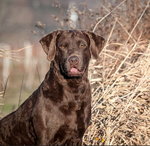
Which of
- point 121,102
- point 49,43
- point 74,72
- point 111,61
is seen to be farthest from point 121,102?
point 49,43

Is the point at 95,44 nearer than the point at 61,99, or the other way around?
the point at 61,99

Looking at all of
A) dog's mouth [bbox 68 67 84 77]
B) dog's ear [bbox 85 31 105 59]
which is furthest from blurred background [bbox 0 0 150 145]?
dog's mouth [bbox 68 67 84 77]

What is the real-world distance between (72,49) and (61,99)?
576 millimetres

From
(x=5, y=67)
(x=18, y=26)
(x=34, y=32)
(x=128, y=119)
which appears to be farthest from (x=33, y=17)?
(x=128, y=119)

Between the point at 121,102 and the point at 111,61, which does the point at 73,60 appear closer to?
the point at 121,102

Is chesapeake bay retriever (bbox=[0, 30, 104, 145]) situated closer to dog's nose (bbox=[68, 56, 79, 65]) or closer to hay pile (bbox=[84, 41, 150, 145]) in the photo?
dog's nose (bbox=[68, 56, 79, 65])

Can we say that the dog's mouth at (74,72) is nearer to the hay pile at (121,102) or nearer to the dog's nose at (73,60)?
the dog's nose at (73,60)

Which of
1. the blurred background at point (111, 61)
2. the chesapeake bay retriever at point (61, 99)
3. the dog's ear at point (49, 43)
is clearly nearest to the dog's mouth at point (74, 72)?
the chesapeake bay retriever at point (61, 99)

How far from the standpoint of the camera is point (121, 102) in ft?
22.1

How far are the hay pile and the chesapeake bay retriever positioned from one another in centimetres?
95

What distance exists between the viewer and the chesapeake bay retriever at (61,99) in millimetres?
5477

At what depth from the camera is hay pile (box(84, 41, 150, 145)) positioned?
653cm

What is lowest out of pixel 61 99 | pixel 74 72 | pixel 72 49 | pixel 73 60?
pixel 61 99

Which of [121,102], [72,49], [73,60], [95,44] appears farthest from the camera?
[121,102]
